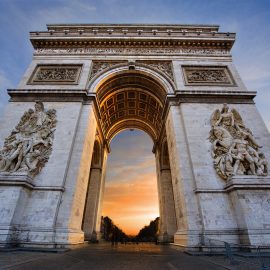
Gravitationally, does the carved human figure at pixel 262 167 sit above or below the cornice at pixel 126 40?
below

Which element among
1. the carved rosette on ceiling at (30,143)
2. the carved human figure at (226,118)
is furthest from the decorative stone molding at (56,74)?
the carved human figure at (226,118)

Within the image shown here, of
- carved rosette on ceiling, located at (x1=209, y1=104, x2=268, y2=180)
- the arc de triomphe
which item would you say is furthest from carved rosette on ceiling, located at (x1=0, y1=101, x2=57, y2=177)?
carved rosette on ceiling, located at (x1=209, y1=104, x2=268, y2=180)

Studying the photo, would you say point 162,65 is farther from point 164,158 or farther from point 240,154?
point 240,154

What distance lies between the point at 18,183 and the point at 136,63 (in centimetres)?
1038

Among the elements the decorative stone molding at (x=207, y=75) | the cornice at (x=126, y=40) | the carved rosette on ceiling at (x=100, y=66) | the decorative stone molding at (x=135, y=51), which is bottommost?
the decorative stone molding at (x=207, y=75)

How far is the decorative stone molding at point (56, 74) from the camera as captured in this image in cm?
1146

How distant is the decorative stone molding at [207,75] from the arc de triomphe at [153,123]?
100 mm

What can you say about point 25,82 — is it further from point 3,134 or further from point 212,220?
point 212,220

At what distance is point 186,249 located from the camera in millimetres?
6750

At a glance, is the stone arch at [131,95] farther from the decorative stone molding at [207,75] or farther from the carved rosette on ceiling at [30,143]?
the carved rosette on ceiling at [30,143]

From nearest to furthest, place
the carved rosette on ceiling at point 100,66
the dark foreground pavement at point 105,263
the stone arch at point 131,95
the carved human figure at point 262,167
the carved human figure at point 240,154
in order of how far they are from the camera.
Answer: the dark foreground pavement at point 105,263
the carved human figure at point 262,167
the carved human figure at point 240,154
the stone arch at point 131,95
the carved rosette on ceiling at point 100,66

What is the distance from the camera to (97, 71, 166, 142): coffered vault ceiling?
502 inches

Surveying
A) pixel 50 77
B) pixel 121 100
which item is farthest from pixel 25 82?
pixel 121 100

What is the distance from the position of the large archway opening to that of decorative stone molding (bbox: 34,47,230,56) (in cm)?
194
